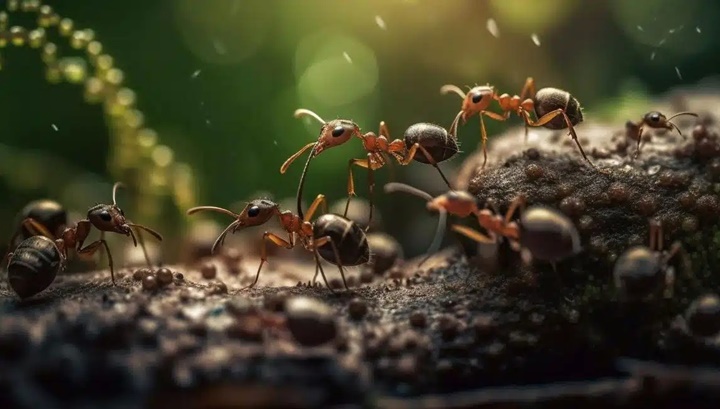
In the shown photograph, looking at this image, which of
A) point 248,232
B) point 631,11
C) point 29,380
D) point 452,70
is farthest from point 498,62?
point 29,380

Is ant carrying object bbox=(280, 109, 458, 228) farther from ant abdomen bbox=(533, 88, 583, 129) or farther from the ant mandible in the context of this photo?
the ant mandible

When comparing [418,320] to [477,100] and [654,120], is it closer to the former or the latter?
[477,100]

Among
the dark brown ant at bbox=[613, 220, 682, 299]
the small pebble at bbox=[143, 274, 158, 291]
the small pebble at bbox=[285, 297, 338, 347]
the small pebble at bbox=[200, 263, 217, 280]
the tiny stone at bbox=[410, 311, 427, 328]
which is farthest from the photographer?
the small pebble at bbox=[200, 263, 217, 280]

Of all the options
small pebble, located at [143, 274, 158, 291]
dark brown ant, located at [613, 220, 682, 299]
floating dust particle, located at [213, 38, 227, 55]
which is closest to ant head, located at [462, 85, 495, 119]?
dark brown ant, located at [613, 220, 682, 299]

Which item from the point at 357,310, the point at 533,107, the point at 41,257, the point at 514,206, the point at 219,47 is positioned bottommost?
the point at 357,310

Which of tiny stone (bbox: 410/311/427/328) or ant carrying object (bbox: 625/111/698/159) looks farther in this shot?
ant carrying object (bbox: 625/111/698/159)

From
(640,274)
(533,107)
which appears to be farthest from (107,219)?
(640,274)
